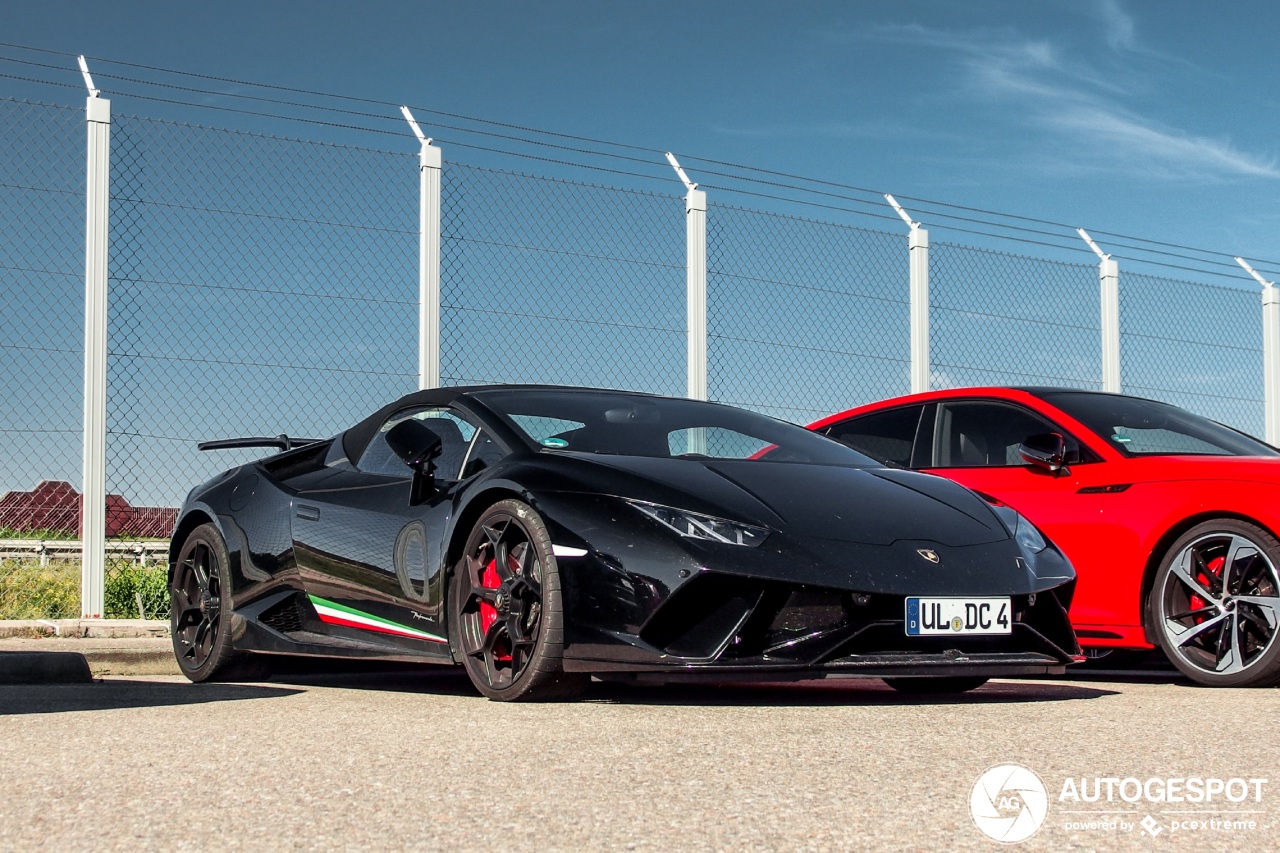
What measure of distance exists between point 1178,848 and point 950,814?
437mm

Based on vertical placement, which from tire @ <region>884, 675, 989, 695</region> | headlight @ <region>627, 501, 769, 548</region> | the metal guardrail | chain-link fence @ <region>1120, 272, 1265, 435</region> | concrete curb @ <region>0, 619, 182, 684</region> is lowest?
concrete curb @ <region>0, 619, 182, 684</region>

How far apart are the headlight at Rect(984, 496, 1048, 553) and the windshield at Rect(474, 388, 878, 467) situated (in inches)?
25.1

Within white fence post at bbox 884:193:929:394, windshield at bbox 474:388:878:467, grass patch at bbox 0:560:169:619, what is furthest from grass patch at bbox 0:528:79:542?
white fence post at bbox 884:193:929:394

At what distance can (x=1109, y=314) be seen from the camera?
13.0 m

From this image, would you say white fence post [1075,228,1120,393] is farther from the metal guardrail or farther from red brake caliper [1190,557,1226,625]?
the metal guardrail

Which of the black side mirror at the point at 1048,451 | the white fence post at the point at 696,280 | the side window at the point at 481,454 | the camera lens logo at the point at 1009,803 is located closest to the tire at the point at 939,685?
the black side mirror at the point at 1048,451

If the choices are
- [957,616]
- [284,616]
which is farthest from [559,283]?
[957,616]

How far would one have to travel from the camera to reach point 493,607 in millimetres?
4977

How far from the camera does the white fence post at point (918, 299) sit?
38.5 ft

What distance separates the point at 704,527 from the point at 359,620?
1.67 meters

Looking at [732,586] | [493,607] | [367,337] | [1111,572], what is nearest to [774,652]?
[732,586]

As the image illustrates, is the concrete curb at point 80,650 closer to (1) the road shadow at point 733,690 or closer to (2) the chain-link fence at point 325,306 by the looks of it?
(2) the chain-link fence at point 325,306

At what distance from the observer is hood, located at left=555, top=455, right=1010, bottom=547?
15.5 feet

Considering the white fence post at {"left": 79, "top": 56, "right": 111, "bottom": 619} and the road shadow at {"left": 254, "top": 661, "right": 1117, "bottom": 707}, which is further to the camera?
the white fence post at {"left": 79, "top": 56, "right": 111, "bottom": 619}
